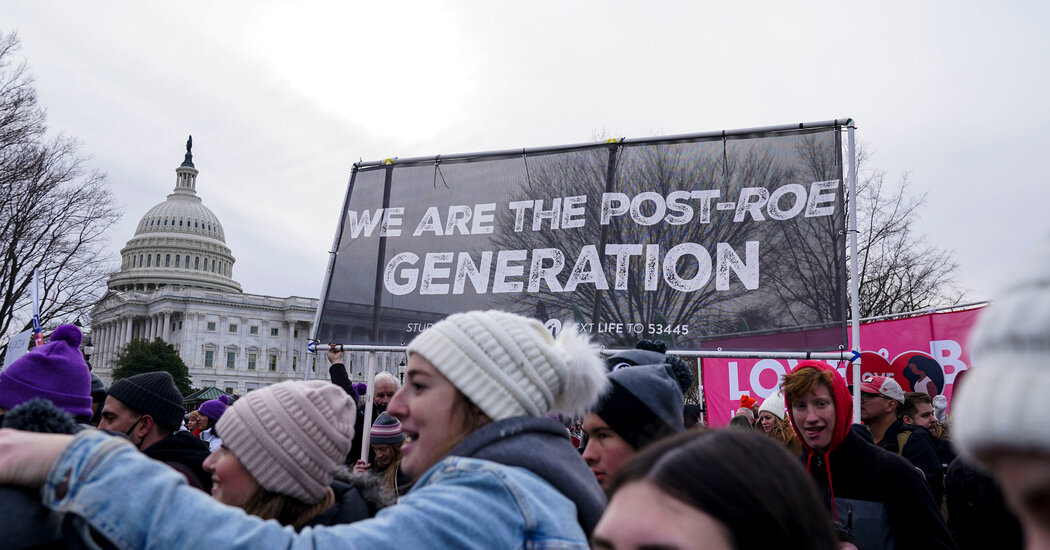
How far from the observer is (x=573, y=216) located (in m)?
8.09

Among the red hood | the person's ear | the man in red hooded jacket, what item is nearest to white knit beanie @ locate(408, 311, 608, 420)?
the man in red hooded jacket

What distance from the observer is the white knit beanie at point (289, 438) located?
7.43 ft

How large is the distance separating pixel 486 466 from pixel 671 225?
6.29 meters

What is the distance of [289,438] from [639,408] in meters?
1.20

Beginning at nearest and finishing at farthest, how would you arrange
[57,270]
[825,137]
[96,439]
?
[96,439] < [825,137] < [57,270]

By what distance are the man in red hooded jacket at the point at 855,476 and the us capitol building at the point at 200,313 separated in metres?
83.3

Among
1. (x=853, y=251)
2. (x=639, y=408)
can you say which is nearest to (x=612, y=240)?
(x=853, y=251)

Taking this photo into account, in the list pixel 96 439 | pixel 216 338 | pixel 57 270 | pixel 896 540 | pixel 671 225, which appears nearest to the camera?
pixel 96 439

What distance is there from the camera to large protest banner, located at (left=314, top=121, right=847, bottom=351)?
7184 mm

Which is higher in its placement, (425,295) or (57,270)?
(57,270)

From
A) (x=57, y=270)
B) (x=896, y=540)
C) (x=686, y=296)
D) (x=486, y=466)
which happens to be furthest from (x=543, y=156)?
(x=57, y=270)

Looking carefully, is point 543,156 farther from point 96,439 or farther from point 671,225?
point 96,439

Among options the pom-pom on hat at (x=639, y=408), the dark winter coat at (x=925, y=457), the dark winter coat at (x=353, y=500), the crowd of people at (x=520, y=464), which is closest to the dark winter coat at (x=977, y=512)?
the crowd of people at (x=520, y=464)

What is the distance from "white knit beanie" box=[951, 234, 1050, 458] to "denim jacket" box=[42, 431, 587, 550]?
1018mm
